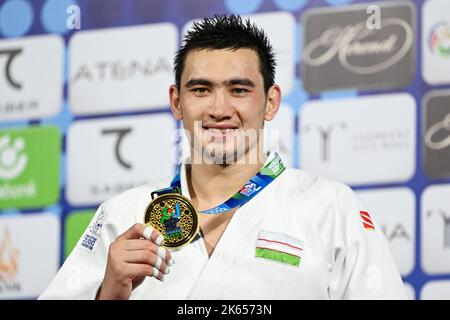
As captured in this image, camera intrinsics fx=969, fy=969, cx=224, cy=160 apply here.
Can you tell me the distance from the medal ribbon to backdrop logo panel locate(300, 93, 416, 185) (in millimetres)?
1005

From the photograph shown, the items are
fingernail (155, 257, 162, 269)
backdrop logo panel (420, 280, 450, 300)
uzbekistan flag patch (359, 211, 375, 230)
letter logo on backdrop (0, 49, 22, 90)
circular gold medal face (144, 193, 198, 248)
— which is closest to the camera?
fingernail (155, 257, 162, 269)

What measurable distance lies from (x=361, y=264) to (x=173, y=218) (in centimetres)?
46

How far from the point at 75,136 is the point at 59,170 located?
Result: 15 cm

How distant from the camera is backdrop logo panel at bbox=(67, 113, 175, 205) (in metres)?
3.76

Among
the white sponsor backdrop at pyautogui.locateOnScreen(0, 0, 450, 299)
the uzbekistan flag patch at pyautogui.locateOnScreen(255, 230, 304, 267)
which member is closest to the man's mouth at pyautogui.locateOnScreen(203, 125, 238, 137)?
the uzbekistan flag patch at pyautogui.locateOnScreen(255, 230, 304, 267)

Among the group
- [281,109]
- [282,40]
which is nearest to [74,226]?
Result: [281,109]

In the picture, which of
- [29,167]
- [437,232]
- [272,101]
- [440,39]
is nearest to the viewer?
[272,101]

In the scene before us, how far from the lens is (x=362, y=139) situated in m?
3.53

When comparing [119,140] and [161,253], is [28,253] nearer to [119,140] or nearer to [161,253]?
[119,140]

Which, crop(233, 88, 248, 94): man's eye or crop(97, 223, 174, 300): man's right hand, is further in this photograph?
crop(233, 88, 248, 94): man's eye

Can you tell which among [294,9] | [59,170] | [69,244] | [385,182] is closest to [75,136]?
[59,170]

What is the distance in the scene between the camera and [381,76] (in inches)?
140

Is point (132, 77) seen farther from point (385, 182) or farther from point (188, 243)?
point (188, 243)

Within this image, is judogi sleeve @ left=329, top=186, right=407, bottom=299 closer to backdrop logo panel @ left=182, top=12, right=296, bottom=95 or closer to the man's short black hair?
the man's short black hair
